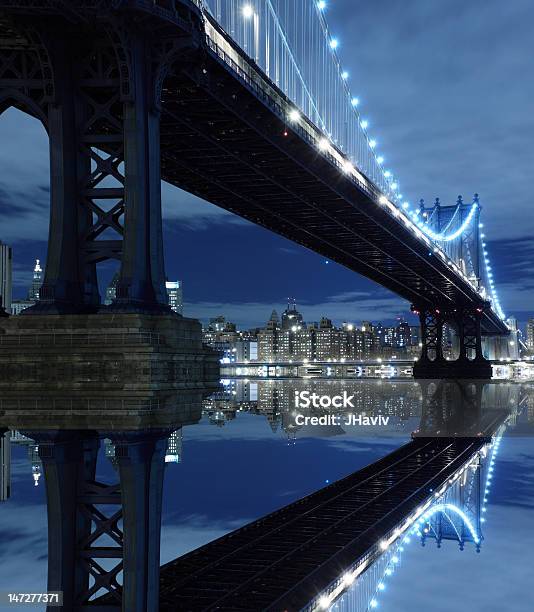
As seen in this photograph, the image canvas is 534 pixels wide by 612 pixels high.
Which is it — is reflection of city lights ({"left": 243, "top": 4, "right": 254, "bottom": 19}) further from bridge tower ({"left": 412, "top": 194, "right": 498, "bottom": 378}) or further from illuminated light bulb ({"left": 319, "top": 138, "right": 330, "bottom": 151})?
bridge tower ({"left": 412, "top": 194, "right": 498, "bottom": 378})

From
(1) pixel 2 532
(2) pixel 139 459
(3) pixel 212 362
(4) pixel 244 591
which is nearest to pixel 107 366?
(3) pixel 212 362

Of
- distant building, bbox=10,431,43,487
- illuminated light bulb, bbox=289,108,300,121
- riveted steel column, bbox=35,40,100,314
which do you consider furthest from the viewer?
illuminated light bulb, bbox=289,108,300,121

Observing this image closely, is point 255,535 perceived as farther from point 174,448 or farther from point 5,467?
point 174,448

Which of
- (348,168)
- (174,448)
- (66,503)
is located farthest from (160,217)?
(348,168)

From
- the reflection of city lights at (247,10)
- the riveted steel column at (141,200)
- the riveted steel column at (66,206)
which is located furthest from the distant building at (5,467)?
the reflection of city lights at (247,10)

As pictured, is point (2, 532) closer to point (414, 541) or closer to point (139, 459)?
point (414, 541)

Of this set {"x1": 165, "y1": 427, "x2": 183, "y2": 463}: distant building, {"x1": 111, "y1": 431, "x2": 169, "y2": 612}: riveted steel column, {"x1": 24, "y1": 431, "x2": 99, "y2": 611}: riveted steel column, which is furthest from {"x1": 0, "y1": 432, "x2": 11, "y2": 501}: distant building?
{"x1": 165, "y1": 427, "x2": 183, "y2": 463}: distant building

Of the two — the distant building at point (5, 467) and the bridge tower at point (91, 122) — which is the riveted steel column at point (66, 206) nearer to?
the bridge tower at point (91, 122)
